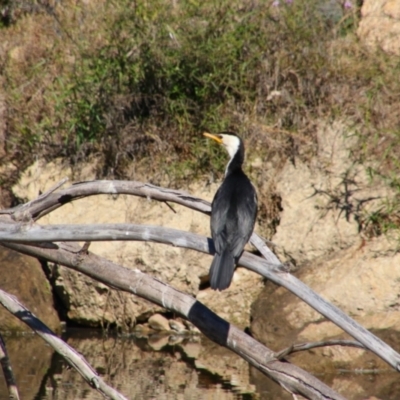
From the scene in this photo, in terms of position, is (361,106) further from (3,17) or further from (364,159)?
(3,17)

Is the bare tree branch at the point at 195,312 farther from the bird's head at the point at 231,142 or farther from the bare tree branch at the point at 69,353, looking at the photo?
the bird's head at the point at 231,142

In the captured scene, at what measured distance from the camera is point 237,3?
8312mm

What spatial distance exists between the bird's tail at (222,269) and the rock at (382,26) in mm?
4877

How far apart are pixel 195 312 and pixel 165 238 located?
0.38 metres

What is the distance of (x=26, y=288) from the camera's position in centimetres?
756

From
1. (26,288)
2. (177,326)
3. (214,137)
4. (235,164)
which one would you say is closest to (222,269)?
(235,164)

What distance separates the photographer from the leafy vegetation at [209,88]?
7859 mm

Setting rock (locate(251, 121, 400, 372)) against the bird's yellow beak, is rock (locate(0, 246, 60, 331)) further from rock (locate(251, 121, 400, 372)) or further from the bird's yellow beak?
the bird's yellow beak

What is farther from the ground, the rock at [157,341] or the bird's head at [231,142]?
the bird's head at [231,142]

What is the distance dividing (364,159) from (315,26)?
5.18 ft

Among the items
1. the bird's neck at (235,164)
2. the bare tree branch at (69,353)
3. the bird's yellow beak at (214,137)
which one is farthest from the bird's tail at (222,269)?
the bird's yellow beak at (214,137)

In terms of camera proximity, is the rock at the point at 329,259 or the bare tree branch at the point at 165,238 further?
the rock at the point at 329,259

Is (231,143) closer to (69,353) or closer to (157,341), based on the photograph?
(157,341)

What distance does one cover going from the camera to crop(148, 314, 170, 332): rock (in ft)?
25.1
